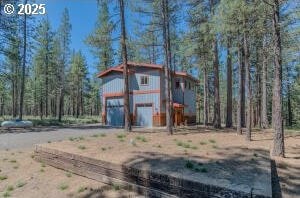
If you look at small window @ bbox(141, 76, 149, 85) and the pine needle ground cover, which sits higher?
small window @ bbox(141, 76, 149, 85)

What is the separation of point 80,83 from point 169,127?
117ft

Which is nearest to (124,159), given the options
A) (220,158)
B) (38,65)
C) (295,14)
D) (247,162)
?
(220,158)

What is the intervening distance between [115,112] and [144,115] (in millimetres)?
3471

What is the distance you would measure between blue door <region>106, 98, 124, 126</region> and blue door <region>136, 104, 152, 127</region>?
76.7 inches

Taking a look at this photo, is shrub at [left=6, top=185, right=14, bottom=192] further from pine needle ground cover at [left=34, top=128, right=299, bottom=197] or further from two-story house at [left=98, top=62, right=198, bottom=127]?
two-story house at [left=98, top=62, right=198, bottom=127]

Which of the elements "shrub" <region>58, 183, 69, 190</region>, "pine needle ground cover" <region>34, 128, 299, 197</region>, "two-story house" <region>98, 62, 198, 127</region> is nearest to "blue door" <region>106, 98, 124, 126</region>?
"two-story house" <region>98, 62, 198, 127</region>

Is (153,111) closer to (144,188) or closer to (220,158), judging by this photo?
(220,158)

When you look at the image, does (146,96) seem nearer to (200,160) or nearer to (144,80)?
(144,80)

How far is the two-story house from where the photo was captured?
24516 millimetres

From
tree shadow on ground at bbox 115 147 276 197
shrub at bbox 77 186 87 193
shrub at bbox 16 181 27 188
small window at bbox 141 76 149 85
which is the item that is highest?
small window at bbox 141 76 149 85

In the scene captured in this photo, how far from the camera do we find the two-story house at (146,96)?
2452cm

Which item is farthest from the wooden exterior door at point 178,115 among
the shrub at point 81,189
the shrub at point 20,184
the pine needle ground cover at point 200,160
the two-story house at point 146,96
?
the shrub at point 81,189

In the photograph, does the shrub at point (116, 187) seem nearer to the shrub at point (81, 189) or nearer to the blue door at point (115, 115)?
the shrub at point (81, 189)

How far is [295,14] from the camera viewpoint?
10.1m
